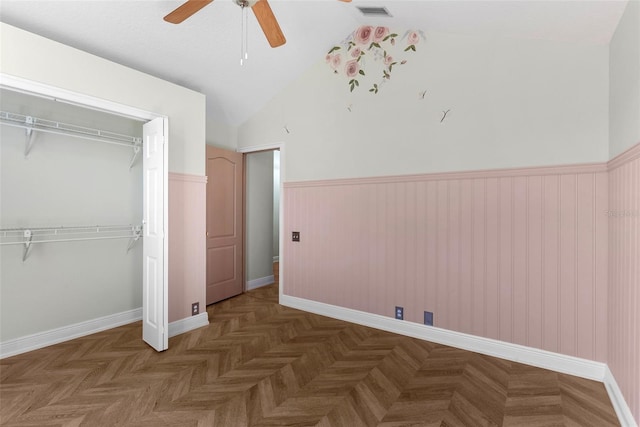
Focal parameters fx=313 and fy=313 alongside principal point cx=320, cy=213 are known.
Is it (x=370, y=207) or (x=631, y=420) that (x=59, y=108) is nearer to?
(x=370, y=207)

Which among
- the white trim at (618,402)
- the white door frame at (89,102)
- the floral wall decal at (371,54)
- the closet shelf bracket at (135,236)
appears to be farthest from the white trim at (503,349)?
the floral wall decal at (371,54)

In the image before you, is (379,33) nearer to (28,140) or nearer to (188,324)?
(28,140)

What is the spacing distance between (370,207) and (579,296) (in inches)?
74.9

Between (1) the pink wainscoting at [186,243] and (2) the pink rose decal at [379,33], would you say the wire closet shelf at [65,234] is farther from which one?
(2) the pink rose decal at [379,33]

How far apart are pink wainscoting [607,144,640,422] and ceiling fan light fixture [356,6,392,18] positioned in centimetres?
222

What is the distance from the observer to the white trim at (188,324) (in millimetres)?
3174

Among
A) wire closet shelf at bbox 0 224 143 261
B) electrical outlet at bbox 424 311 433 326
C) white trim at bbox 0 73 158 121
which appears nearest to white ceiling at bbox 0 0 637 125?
white trim at bbox 0 73 158 121

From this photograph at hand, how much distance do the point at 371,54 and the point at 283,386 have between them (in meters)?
3.31

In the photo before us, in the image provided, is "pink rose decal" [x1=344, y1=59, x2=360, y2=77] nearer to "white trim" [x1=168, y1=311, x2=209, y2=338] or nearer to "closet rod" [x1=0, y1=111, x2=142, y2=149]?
"closet rod" [x1=0, y1=111, x2=142, y2=149]

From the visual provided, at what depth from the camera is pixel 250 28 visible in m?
3.15

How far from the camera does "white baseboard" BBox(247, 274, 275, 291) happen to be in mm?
4895

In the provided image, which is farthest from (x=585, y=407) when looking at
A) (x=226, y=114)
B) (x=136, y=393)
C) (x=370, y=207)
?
(x=226, y=114)

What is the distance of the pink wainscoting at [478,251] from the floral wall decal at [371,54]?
44.7 inches

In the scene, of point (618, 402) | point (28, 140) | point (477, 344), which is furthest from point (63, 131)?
point (618, 402)
